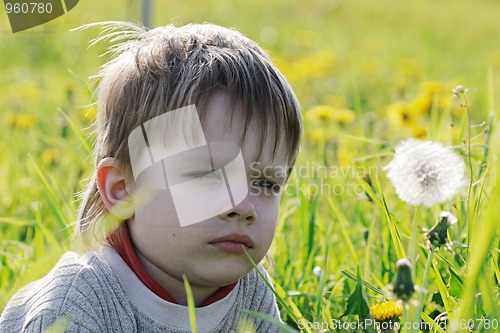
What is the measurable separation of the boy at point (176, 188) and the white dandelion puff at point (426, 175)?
0.26 m

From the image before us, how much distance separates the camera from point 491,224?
23.1 inches

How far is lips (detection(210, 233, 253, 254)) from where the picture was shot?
1.04 m

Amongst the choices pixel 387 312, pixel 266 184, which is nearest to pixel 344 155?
pixel 266 184

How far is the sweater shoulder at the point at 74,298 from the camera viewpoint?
102 centimetres

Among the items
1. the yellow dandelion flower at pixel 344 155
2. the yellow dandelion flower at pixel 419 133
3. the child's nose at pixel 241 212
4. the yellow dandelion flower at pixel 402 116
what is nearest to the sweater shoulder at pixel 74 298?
the child's nose at pixel 241 212

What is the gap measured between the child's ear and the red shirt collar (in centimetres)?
3

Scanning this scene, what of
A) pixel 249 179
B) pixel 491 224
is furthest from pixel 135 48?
pixel 491 224

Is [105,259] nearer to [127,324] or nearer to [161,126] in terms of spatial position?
[127,324]

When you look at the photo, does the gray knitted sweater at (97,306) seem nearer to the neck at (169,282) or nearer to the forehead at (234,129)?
the neck at (169,282)

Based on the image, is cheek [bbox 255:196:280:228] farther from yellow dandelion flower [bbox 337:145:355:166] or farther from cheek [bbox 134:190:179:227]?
yellow dandelion flower [bbox 337:145:355:166]

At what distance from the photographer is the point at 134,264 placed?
3.66ft

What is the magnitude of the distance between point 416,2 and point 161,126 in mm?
9014

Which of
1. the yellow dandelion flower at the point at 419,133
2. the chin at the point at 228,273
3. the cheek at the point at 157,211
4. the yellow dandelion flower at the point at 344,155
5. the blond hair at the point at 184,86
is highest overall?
the blond hair at the point at 184,86

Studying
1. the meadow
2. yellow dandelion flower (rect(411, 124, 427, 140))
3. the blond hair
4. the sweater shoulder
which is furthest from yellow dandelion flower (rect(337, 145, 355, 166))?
the sweater shoulder
